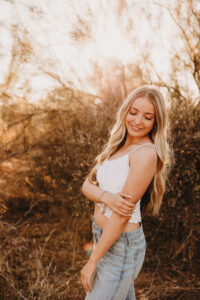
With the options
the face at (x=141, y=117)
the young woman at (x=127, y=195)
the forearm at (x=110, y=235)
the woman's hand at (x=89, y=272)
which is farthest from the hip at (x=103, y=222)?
the face at (x=141, y=117)

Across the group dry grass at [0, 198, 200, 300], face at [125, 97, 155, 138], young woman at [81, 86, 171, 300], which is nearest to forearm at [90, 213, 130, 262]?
young woman at [81, 86, 171, 300]

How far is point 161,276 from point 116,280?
7.78ft

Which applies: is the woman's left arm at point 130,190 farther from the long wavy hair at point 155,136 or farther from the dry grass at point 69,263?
the dry grass at point 69,263

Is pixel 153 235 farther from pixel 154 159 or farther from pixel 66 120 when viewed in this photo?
pixel 154 159

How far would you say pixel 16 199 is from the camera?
18.1 feet

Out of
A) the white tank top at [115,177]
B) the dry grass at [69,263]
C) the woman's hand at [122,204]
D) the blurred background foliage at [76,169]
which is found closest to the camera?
the woman's hand at [122,204]

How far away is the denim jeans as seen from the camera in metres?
1.41

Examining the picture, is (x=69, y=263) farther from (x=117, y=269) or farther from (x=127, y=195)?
(x=127, y=195)

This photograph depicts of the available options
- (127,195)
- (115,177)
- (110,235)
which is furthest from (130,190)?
(110,235)

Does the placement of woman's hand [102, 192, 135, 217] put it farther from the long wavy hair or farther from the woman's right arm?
the long wavy hair

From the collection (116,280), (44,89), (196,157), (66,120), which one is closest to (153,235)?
(196,157)

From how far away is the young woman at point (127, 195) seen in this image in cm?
136

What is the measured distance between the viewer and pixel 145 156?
1367mm

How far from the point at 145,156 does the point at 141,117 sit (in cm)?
30
